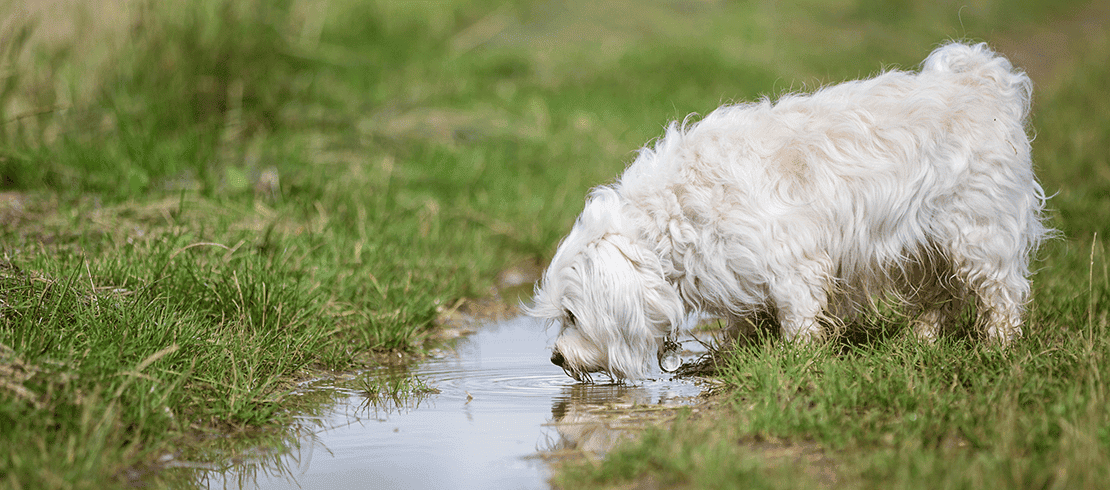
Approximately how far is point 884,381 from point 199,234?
336 cm

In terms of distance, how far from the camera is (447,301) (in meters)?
5.49

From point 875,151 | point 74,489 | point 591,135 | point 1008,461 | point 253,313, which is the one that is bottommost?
point 1008,461

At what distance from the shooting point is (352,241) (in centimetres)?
566

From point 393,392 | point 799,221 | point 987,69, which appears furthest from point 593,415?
point 987,69

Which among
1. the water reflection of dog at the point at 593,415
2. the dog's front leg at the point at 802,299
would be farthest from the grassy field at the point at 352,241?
the water reflection of dog at the point at 593,415

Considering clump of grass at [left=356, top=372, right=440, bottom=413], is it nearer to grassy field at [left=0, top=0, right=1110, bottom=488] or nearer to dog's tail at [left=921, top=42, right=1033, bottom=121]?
grassy field at [left=0, top=0, right=1110, bottom=488]

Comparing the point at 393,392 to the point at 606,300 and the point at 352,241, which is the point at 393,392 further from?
the point at 352,241

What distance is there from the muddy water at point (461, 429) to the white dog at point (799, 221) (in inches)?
9.1

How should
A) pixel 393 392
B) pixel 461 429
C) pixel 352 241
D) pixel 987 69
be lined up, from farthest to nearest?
pixel 352 241
pixel 987 69
pixel 393 392
pixel 461 429

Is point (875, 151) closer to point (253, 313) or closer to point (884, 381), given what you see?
point (884, 381)

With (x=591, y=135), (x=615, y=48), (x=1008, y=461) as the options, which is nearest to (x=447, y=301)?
(x=1008, y=461)

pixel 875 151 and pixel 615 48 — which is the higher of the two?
pixel 615 48

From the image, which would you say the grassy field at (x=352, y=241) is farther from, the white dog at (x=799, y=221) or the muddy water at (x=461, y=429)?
the white dog at (x=799, y=221)

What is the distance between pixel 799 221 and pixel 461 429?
146 centimetres
